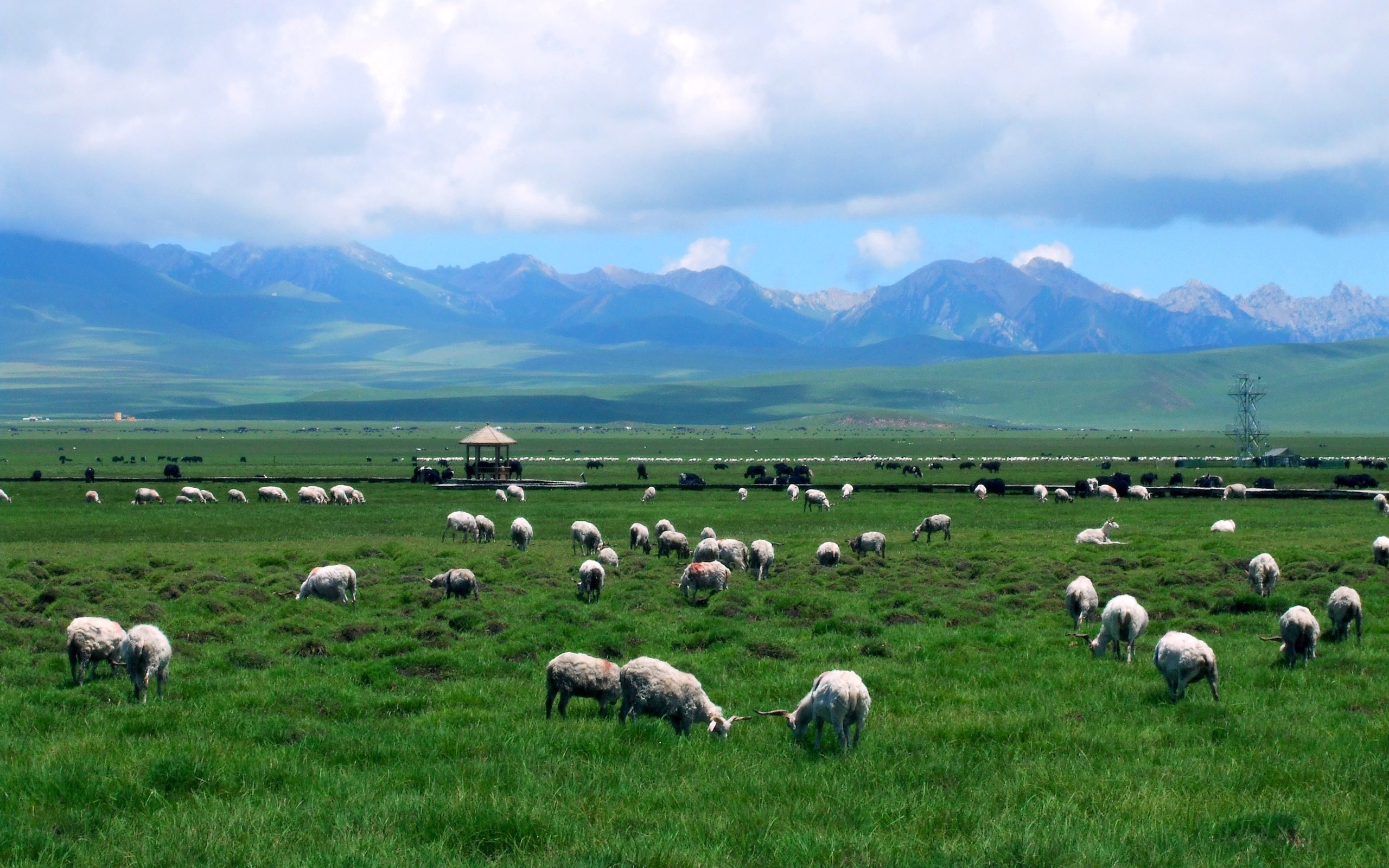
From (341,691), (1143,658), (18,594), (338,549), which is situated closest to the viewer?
(341,691)

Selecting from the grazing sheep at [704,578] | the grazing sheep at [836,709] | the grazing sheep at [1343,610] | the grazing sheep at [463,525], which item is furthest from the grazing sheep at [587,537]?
the grazing sheep at [836,709]

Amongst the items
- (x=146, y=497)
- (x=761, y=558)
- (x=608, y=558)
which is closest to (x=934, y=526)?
Answer: (x=761, y=558)

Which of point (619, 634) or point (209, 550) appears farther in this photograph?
point (209, 550)

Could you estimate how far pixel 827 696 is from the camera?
40.3ft

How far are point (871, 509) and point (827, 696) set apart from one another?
39.2 m

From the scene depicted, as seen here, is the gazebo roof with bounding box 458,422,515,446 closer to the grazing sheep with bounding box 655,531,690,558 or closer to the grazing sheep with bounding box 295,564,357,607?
the grazing sheep with bounding box 655,531,690,558

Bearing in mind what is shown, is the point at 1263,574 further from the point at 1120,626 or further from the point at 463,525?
the point at 463,525

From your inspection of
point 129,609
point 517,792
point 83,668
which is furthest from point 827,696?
point 129,609

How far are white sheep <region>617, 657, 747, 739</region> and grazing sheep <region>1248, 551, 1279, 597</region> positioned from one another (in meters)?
13.5

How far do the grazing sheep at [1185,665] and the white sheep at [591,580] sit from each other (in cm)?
1126

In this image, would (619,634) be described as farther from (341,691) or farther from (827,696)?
(827,696)

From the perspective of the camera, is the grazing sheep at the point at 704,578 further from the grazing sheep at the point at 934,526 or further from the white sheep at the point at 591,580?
the grazing sheep at the point at 934,526

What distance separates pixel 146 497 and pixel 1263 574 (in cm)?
4961

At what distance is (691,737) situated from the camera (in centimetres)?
1273
